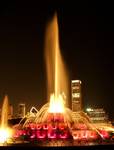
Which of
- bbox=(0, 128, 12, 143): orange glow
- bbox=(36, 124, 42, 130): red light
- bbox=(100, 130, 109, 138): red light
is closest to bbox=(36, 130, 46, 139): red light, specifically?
bbox=(36, 124, 42, 130): red light

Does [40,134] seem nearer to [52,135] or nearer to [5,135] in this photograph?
[52,135]

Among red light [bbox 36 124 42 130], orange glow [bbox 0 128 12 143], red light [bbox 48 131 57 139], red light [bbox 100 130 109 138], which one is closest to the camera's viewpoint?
orange glow [bbox 0 128 12 143]

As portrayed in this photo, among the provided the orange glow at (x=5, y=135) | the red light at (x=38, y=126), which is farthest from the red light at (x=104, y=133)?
the orange glow at (x=5, y=135)

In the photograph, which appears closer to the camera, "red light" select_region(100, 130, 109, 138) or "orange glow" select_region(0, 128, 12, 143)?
"orange glow" select_region(0, 128, 12, 143)

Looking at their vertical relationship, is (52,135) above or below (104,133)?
below

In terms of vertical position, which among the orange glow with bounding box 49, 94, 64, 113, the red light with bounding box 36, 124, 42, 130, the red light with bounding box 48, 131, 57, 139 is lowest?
the red light with bounding box 48, 131, 57, 139

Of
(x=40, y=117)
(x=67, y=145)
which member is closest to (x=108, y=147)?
(x=67, y=145)

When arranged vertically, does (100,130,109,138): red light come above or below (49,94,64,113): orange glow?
below

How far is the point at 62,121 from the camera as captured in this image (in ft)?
111

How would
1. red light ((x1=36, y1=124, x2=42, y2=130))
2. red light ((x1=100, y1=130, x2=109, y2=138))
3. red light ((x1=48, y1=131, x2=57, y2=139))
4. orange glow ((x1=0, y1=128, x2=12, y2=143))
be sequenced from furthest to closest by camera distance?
red light ((x1=36, y1=124, x2=42, y2=130)) → red light ((x1=100, y1=130, x2=109, y2=138)) → red light ((x1=48, y1=131, x2=57, y2=139)) → orange glow ((x1=0, y1=128, x2=12, y2=143))

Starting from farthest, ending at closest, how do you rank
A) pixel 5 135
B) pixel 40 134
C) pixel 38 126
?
pixel 38 126, pixel 40 134, pixel 5 135

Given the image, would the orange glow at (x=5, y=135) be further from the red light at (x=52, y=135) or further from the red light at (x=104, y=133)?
the red light at (x=104, y=133)

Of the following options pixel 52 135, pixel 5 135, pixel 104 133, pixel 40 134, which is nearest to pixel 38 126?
pixel 40 134

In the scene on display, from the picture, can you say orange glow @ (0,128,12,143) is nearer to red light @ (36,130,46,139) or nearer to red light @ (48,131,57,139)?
red light @ (36,130,46,139)
